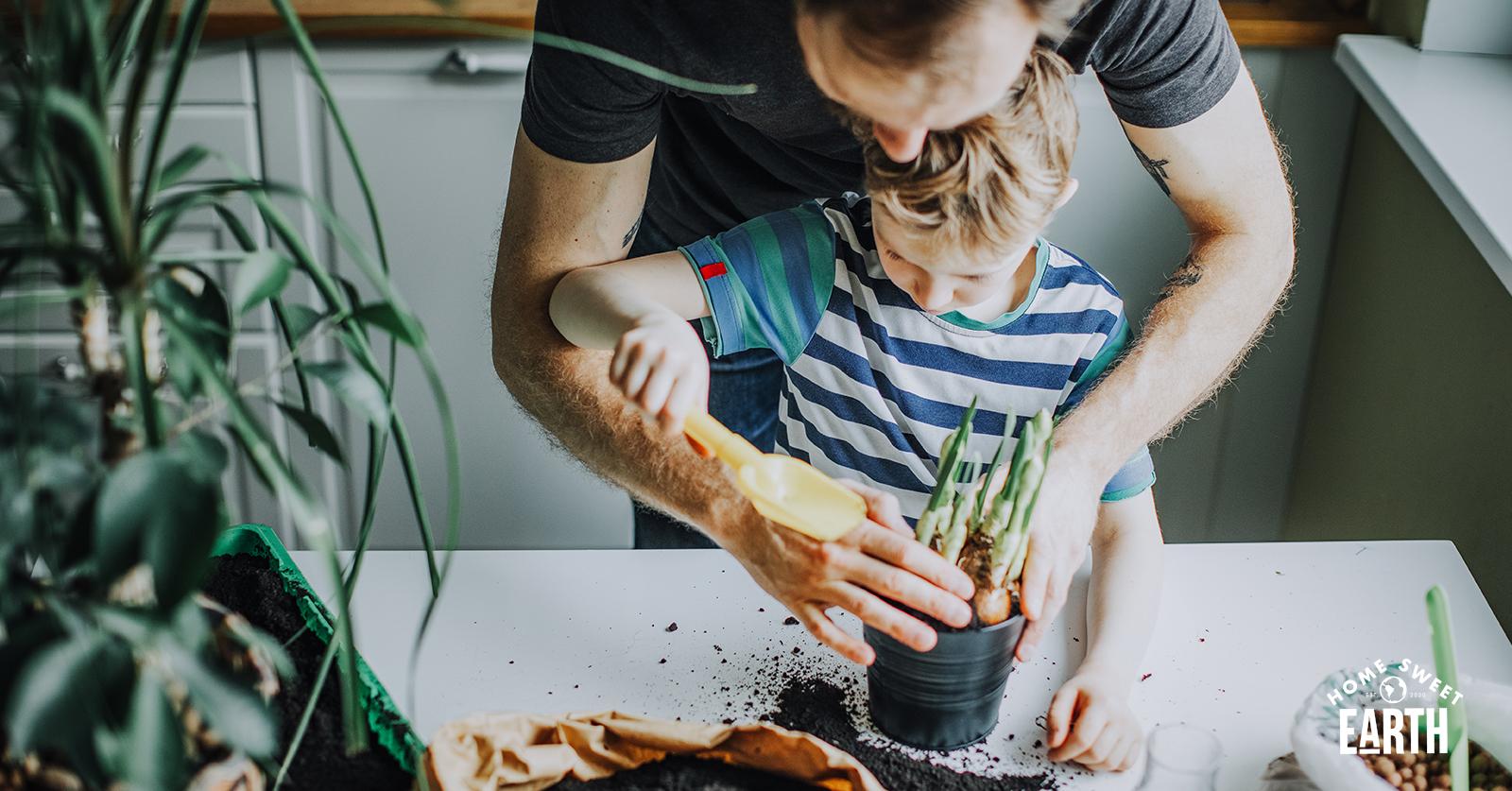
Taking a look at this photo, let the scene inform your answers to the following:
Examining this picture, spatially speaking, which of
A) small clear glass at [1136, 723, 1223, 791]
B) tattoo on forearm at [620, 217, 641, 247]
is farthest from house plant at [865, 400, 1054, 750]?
tattoo on forearm at [620, 217, 641, 247]

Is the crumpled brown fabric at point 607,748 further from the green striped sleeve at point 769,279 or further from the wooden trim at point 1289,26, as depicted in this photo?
the wooden trim at point 1289,26

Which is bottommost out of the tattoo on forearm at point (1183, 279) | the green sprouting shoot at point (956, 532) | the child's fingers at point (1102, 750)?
the child's fingers at point (1102, 750)

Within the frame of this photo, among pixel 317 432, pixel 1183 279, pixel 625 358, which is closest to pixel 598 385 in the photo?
pixel 625 358

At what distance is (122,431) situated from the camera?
62 centimetres

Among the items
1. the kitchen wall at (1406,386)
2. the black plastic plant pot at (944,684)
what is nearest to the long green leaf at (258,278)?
the black plastic plant pot at (944,684)

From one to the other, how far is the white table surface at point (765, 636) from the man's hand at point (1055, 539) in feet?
0.27

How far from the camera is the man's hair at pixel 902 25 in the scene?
82cm

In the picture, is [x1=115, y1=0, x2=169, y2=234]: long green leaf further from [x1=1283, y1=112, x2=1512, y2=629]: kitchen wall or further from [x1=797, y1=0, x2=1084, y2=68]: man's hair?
[x1=1283, y1=112, x2=1512, y2=629]: kitchen wall

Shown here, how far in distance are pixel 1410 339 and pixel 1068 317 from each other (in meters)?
0.85

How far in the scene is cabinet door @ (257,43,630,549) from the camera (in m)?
1.92

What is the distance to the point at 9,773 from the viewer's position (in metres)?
0.63

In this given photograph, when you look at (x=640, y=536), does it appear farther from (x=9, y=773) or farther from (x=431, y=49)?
(x=9, y=773)

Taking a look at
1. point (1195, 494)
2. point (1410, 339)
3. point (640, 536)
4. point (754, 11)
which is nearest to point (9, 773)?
point (754, 11)

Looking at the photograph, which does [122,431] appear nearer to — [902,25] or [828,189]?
[902,25]
